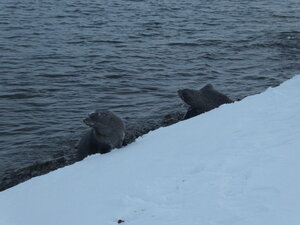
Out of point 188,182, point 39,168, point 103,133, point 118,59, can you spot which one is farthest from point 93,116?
point 118,59

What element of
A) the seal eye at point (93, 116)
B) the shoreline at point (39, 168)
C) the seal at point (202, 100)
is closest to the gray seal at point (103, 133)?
the seal eye at point (93, 116)

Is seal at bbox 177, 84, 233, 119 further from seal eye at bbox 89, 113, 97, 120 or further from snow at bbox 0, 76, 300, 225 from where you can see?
seal eye at bbox 89, 113, 97, 120

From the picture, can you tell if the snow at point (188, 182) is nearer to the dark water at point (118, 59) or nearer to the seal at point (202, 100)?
the seal at point (202, 100)

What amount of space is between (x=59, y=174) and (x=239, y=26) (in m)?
17.0

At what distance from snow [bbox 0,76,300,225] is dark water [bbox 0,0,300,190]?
316 cm

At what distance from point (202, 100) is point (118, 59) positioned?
6787mm

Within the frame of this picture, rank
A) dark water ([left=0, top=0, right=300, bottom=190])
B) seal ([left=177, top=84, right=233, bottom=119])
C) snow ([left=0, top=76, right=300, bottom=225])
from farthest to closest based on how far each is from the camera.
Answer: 1. dark water ([left=0, top=0, right=300, bottom=190])
2. seal ([left=177, top=84, right=233, bottom=119])
3. snow ([left=0, top=76, right=300, bottom=225])

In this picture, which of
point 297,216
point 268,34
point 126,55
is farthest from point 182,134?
point 268,34

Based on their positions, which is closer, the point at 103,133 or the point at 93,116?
the point at 93,116

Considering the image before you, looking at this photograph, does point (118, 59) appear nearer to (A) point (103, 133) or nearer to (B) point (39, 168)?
(B) point (39, 168)

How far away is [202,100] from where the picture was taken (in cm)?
1356

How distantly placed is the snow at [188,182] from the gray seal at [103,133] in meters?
0.36

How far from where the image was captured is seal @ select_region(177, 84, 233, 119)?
13344mm

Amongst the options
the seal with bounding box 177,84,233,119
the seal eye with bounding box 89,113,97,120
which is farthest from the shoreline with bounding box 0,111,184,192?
the seal with bounding box 177,84,233,119
